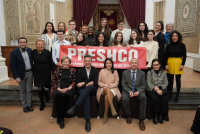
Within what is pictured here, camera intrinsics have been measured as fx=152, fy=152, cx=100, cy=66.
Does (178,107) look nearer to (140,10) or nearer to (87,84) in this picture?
(87,84)

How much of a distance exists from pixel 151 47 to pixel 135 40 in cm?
41

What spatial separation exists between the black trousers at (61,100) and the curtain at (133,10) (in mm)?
7395

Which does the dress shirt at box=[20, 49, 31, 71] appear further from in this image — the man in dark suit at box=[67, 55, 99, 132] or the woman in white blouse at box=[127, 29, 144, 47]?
the woman in white blouse at box=[127, 29, 144, 47]

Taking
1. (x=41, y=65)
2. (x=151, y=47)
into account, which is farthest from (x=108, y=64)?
(x=41, y=65)

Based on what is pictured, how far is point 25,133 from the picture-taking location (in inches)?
100

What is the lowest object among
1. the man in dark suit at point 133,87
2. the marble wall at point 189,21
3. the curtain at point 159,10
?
the man in dark suit at point 133,87

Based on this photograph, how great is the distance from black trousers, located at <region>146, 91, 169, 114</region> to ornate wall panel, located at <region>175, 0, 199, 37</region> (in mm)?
5182

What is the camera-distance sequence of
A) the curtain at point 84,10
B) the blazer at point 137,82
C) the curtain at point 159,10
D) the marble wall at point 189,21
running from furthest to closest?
1. the curtain at point 84,10
2. the curtain at point 159,10
3. the marble wall at point 189,21
4. the blazer at point 137,82

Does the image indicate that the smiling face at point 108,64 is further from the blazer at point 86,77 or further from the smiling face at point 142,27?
the smiling face at point 142,27

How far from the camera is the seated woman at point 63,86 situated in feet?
9.37

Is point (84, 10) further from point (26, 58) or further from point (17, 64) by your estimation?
point (17, 64)

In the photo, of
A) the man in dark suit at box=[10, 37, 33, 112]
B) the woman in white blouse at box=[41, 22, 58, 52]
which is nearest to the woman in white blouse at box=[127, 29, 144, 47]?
the woman in white blouse at box=[41, 22, 58, 52]

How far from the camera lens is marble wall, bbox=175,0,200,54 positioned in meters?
6.57

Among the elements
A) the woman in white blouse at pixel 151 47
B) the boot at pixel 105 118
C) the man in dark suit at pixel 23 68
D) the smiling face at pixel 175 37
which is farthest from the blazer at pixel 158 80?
the man in dark suit at pixel 23 68
